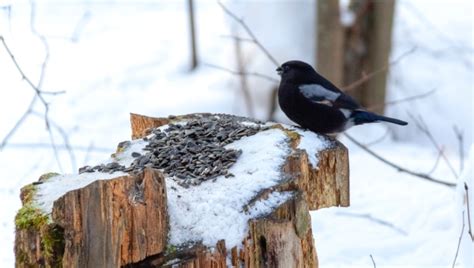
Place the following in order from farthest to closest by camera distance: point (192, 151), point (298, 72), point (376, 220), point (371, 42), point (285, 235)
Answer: point (371, 42) < point (376, 220) < point (298, 72) < point (192, 151) < point (285, 235)

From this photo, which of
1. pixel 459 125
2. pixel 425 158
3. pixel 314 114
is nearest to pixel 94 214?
pixel 314 114

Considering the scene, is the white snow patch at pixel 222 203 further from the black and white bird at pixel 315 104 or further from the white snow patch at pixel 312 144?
the black and white bird at pixel 315 104

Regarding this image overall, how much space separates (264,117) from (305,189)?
20.5 feet

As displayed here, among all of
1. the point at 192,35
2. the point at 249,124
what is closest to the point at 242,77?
the point at 192,35

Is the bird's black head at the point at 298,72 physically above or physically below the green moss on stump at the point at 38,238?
above

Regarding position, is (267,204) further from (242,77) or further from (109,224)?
(242,77)

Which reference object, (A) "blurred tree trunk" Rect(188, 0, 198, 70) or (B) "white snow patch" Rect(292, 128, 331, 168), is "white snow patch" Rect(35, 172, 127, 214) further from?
(A) "blurred tree trunk" Rect(188, 0, 198, 70)

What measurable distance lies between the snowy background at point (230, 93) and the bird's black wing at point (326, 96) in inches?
24.3

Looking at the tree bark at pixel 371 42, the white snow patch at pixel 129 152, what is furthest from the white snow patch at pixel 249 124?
the tree bark at pixel 371 42

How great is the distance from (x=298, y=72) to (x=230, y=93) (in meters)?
6.06

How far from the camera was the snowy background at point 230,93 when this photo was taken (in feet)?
17.6

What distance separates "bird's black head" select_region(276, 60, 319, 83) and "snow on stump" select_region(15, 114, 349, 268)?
1.66ft

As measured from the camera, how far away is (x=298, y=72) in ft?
13.3

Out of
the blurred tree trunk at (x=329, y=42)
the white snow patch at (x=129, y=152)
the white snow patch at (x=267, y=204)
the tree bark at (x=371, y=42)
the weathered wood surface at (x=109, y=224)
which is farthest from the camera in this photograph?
the tree bark at (x=371, y=42)
